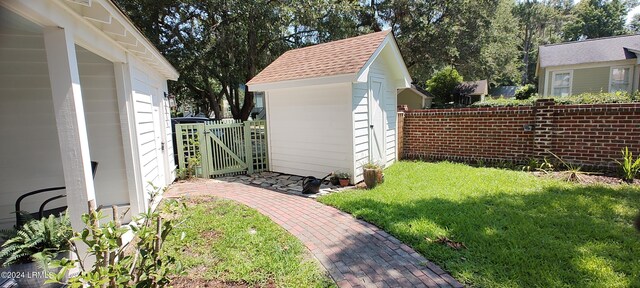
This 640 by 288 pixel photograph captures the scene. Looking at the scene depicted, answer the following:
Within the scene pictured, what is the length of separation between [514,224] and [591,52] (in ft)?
57.6

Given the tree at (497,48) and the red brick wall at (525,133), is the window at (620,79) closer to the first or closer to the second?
the tree at (497,48)

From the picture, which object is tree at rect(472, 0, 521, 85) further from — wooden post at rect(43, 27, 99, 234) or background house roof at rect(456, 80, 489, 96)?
wooden post at rect(43, 27, 99, 234)

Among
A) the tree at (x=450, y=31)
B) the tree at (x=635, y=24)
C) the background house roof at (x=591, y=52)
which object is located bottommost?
the background house roof at (x=591, y=52)

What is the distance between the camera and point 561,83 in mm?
16547

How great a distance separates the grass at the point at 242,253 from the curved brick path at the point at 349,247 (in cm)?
21

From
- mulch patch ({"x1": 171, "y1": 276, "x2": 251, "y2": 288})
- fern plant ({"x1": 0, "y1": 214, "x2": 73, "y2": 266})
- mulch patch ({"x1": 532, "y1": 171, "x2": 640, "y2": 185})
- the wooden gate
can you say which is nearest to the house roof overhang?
fern plant ({"x1": 0, "y1": 214, "x2": 73, "y2": 266})

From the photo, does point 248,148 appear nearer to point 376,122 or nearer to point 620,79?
point 376,122

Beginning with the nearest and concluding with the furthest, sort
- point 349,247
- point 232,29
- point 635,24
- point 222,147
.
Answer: point 349,247, point 222,147, point 232,29, point 635,24

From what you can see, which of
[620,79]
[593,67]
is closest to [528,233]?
[593,67]

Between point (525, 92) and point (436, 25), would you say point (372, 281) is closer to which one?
point (436, 25)

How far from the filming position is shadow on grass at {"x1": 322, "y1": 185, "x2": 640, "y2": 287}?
119 inches

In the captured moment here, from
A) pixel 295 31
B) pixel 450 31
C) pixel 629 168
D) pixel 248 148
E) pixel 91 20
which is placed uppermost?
pixel 450 31

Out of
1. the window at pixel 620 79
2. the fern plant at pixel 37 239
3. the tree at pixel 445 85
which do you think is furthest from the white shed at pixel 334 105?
the tree at pixel 445 85

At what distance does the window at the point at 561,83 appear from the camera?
16281mm
